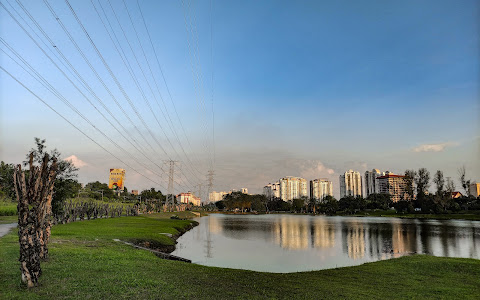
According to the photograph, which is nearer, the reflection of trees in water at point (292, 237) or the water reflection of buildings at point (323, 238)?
the water reflection of buildings at point (323, 238)

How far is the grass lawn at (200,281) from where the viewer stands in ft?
38.2

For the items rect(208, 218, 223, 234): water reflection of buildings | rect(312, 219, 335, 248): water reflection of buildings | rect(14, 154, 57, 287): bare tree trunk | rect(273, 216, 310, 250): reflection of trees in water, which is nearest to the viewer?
rect(14, 154, 57, 287): bare tree trunk

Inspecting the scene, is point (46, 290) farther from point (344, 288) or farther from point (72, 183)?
point (72, 183)

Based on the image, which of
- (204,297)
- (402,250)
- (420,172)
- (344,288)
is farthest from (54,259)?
(420,172)

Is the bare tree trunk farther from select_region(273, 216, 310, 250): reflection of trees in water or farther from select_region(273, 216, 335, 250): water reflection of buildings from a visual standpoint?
select_region(273, 216, 310, 250): reflection of trees in water

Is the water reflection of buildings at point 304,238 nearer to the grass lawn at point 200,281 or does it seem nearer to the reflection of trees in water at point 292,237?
the reflection of trees in water at point 292,237

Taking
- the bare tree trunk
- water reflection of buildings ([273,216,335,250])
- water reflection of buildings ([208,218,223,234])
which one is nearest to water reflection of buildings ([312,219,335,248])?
water reflection of buildings ([273,216,335,250])

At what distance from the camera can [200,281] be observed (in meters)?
14.4

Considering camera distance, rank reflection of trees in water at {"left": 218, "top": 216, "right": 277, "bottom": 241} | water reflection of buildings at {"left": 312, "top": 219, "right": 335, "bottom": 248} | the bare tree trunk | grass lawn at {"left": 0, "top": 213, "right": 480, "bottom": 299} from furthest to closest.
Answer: reflection of trees in water at {"left": 218, "top": 216, "right": 277, "bottom": 241} → water reflection of buildings at {"left": 312, "top": 219, "right": 335, "bottom": 248} → the bare tree trunk → grass lawn at {"left": 0, "top": 213, "right": 480, "bottom": 299}

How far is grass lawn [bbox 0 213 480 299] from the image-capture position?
1164 cm

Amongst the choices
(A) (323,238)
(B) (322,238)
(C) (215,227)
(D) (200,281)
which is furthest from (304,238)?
(D) (200,281)

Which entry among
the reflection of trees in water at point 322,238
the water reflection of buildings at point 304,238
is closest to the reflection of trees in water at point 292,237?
the water reflection of buildings at point 304,238

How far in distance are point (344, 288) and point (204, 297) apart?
746cm

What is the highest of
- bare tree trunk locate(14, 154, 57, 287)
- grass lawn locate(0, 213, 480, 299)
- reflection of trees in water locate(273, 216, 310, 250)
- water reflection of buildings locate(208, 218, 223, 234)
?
bare tree trunk locate(14, 154, 57, 287)
